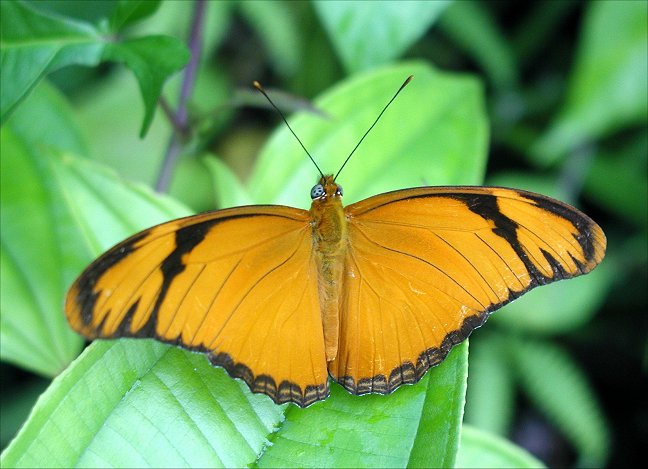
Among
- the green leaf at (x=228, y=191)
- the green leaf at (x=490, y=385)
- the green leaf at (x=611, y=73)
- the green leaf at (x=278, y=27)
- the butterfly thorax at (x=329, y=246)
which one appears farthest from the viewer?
the green leaf at (x=278, y=27)

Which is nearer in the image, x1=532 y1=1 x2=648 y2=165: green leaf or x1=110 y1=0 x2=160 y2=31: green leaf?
x1=110 y1=0 x2=160 y2=31: green leaf

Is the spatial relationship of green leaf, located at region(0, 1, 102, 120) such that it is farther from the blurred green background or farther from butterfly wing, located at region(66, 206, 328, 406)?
butterfly wing, located at region(66, 206, 328, 406)

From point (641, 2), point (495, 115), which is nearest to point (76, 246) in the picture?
point (495, 115)

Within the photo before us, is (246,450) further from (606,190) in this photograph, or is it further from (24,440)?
(606,190)

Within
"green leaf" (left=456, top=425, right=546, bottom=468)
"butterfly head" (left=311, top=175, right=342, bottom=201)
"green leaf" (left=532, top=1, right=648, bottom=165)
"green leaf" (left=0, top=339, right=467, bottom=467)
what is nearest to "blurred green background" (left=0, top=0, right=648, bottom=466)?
"green leaf" (left=532, top=1, right=648, bottom=165)

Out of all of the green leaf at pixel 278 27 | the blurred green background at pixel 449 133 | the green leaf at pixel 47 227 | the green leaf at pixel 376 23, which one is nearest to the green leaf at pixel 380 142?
the blurred green background at pixel 449 133

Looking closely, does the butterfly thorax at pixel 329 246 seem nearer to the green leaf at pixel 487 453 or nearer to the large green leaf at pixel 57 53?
the large green leaf at pixel 57 53
